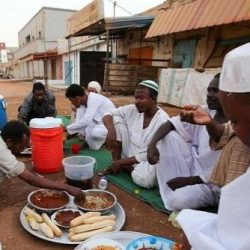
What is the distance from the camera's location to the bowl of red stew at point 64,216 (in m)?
2.46

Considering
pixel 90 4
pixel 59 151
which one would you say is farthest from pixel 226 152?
pixel 90 4

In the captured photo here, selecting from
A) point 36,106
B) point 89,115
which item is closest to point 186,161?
point 89,115

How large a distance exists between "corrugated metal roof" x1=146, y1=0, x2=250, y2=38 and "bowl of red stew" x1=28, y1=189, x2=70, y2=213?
5032 mm

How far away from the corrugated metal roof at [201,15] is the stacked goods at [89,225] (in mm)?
5106

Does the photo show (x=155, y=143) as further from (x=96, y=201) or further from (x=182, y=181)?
(x=96, y=201)

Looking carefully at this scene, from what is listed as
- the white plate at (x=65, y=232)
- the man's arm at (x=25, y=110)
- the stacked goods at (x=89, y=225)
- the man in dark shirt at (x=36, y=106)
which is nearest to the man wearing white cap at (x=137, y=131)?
the white plate at (x=65, y=232)

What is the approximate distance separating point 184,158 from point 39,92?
9.94ft

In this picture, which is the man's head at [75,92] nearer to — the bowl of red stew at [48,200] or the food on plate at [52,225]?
the bowl of red stew at [48,200]

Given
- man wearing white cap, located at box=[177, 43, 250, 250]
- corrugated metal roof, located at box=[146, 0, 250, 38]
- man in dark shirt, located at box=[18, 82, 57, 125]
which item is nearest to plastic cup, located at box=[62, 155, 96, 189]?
man wearing white cap, located at box=[177, 43, 250, 250]

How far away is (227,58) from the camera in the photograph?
1.03 m

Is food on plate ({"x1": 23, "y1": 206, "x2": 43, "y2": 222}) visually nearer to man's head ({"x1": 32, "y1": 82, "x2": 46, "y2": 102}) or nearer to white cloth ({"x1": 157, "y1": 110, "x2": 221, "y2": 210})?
white cloth ({"x1": 157, "y1": 110, "x2": 221, "y2": 210})

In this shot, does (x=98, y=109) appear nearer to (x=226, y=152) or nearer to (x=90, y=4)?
(x=226, y=152)

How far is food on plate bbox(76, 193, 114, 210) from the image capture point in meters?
2.72

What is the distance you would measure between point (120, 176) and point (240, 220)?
9.27 feet
